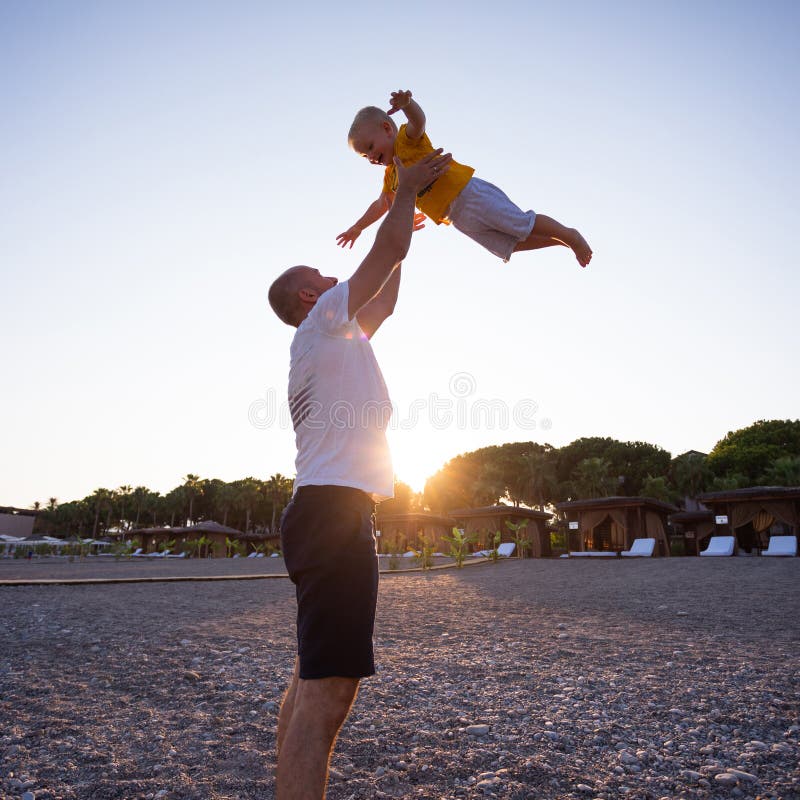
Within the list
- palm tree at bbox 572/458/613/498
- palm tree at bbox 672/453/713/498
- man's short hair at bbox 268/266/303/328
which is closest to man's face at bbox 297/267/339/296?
man's short hair at bbox 268/266/303/328

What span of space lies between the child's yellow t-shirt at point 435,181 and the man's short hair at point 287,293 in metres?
0.97

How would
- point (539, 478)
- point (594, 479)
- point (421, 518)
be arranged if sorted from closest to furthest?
point (421, 518)
point (594, 479)
point (539, 478)

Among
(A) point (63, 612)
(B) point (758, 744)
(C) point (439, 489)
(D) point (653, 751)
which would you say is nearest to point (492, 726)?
(D) point (653, 751)

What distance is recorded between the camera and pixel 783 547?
24.3 meters

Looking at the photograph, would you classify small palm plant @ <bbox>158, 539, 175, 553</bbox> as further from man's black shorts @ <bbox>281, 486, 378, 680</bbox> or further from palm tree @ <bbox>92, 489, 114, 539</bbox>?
man's black shorts @ <bbox>281, 486, 378, 680</bbox>

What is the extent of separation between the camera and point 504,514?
37.5 metres

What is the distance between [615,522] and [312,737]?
3603cm

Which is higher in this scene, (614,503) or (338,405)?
(338,405)

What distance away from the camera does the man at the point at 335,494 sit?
1.81 meters

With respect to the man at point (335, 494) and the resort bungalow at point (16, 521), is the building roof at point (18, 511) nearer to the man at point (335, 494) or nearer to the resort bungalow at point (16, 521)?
the resort bungalow at point (16, 521)

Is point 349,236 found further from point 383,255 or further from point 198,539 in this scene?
point 198,539

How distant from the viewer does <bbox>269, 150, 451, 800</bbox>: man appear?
1810 millimetres

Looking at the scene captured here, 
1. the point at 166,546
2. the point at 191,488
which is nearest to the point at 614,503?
the point at 166,546

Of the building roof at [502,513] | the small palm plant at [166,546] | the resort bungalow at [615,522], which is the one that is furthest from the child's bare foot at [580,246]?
the small palm plant at [166,546]
